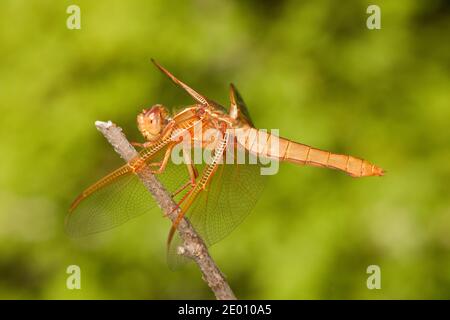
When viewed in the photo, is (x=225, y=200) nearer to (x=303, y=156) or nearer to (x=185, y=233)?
(x=303, y=156)

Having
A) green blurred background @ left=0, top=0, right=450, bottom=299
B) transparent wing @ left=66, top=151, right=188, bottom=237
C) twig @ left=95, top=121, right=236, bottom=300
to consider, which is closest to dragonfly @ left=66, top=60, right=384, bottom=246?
transparent wing @ left=66, top=151, right=188, bottom=237

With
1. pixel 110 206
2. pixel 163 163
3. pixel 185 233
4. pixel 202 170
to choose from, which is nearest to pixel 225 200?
pixel 202 170

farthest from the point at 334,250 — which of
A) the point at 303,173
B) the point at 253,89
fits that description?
the point at 253,89

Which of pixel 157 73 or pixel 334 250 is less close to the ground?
pixel 157 73

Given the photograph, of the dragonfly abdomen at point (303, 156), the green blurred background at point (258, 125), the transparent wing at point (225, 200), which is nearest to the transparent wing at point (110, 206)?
the transparent wing at point (225, 200)

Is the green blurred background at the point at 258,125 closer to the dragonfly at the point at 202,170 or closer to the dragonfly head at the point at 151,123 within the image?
the dragonfly at the point at 202,170

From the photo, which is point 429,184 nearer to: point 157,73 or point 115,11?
point 157,73
